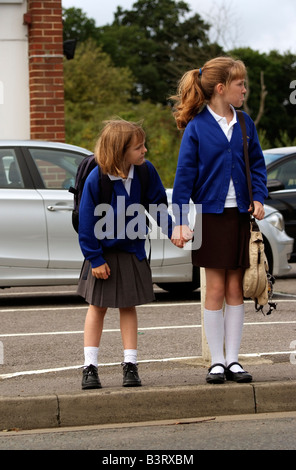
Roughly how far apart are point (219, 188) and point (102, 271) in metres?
0.80

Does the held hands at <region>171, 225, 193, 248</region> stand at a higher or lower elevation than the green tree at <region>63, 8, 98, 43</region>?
lower

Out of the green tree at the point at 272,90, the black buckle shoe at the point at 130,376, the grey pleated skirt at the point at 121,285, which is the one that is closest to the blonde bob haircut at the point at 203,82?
the grey pleated skirt at the point at 121,285

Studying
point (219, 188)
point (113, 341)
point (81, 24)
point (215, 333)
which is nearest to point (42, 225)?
point (113, 341)

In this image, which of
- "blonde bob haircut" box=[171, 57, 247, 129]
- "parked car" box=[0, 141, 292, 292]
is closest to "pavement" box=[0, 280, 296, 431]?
"blonde bob haircut" box=[171, 57, 247, 129]

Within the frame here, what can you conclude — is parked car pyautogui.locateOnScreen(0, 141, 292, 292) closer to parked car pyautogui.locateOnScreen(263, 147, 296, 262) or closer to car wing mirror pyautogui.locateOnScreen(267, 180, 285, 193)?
car wing mirror pyautogui.locateOnScreen(267, 180, 285, 193)

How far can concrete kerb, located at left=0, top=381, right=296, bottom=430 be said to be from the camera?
544 centimetres

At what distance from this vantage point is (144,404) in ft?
18.1

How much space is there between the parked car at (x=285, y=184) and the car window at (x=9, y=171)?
3828 millimetres

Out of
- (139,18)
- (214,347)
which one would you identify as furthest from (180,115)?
(139,18)

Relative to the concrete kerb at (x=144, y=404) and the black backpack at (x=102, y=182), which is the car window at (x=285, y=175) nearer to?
the black backpack at (x=102, y=182)

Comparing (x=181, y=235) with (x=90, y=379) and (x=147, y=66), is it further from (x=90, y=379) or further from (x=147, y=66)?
(x=147, y=66)

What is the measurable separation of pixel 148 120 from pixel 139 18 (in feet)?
139

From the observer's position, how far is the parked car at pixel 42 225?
9.84 meters

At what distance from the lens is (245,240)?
5.81 meters
